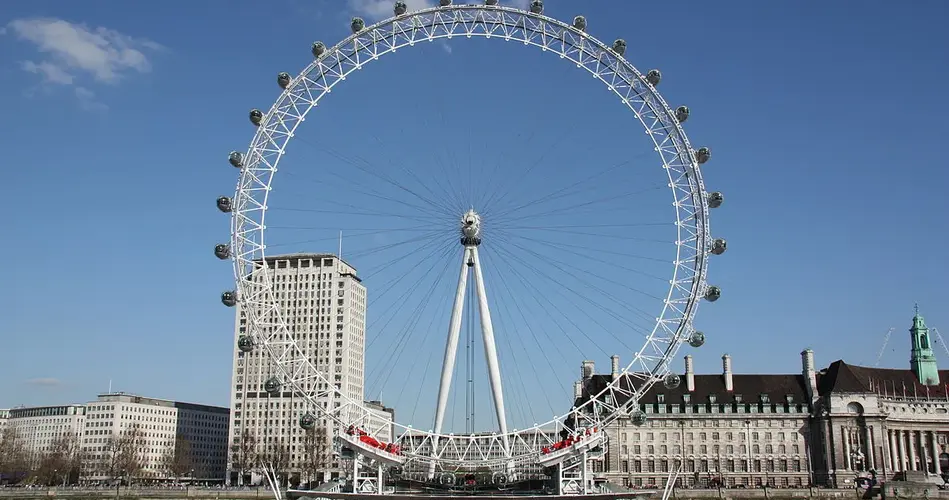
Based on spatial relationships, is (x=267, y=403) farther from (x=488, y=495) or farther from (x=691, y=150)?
(x=691, y=150)

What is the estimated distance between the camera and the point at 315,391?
67.4 m

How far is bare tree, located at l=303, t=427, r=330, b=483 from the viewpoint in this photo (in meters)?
139

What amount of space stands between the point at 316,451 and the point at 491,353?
86.1 meters

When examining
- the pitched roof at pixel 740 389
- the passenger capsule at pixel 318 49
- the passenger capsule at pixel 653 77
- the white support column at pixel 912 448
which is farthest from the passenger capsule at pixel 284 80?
the white support column at pixel 912 448

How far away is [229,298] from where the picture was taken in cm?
6762

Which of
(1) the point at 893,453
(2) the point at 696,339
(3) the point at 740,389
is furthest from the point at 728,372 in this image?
(2) the point at 696,339

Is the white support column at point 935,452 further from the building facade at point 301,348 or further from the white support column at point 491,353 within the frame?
the building facade at point 301,348

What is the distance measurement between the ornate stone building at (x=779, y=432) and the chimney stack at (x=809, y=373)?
13 cm

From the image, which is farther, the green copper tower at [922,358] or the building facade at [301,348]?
the building facade at [301,348]

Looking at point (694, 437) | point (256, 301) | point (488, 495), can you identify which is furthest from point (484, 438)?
point (694, 437)

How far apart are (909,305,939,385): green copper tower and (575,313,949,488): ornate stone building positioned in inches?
122

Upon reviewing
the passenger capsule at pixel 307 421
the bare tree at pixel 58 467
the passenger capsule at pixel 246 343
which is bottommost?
the bare tree at pixel 58 467

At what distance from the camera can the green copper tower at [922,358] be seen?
130625 millimetres

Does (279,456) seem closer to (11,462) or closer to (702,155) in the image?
(11,462)
